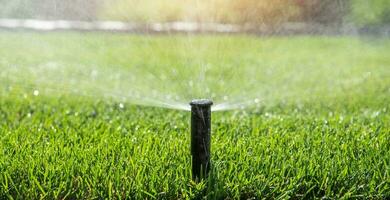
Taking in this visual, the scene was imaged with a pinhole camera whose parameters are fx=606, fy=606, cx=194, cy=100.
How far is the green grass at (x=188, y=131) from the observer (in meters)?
2.70

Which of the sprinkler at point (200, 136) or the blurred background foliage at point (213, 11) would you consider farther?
the blurred background foliage at point (213, 11)

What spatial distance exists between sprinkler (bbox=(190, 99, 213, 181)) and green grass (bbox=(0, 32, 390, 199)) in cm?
6

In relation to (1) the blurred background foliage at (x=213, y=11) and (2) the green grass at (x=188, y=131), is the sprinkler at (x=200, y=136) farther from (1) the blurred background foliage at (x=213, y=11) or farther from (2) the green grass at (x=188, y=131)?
(1) the blurred background foliage at (x=213, y=11)

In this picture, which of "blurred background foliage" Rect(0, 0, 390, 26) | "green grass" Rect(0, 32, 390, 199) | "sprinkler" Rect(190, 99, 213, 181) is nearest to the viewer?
"sprinkler" Rect(190, 99, 213, 181)

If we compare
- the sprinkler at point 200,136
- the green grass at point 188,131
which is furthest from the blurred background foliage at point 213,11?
the sprinkler at point 200,136

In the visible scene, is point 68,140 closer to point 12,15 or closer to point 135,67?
point 135,67

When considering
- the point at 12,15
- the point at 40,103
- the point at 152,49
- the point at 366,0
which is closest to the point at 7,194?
the point at 40,103

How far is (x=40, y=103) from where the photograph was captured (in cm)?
484

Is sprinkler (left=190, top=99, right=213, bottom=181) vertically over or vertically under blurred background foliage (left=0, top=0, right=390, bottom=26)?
under

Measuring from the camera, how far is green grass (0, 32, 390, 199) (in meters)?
2.70

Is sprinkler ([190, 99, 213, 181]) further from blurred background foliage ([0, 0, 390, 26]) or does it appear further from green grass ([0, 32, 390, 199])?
blurred background foliage ([0, 0, 390, 26])

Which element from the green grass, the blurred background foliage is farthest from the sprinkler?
the blurred background foliage

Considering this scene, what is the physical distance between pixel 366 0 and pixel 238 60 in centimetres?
511

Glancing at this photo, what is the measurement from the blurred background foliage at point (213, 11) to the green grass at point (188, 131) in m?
4.24
